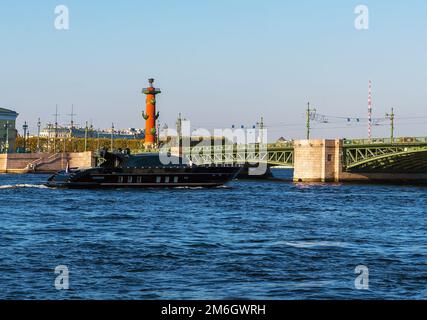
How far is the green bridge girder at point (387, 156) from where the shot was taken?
8751 centimetres

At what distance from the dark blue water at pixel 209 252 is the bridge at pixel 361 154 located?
43692 mm

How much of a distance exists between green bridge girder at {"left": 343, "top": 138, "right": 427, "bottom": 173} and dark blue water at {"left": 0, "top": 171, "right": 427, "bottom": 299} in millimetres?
42314

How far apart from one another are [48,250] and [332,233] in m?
12.3

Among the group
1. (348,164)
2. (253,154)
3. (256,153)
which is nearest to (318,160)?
(348,164)

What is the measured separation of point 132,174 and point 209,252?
47577 millimetres

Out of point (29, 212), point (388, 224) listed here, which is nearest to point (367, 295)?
point (388, 224)

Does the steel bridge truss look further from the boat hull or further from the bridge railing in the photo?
the boat hull

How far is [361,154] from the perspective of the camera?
96438 millimetres

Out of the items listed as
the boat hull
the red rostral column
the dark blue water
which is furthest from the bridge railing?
the red rostral column

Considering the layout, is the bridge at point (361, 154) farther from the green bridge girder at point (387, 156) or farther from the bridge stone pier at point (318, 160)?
the bridge stone pier at point (318, 160)

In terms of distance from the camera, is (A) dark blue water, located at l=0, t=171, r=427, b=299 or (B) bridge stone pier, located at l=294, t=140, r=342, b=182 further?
(B) bridge stone pier, located at l=294, t=140, r=342, b=182

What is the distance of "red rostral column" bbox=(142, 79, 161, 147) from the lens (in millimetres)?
157125

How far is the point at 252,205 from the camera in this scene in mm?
51219
